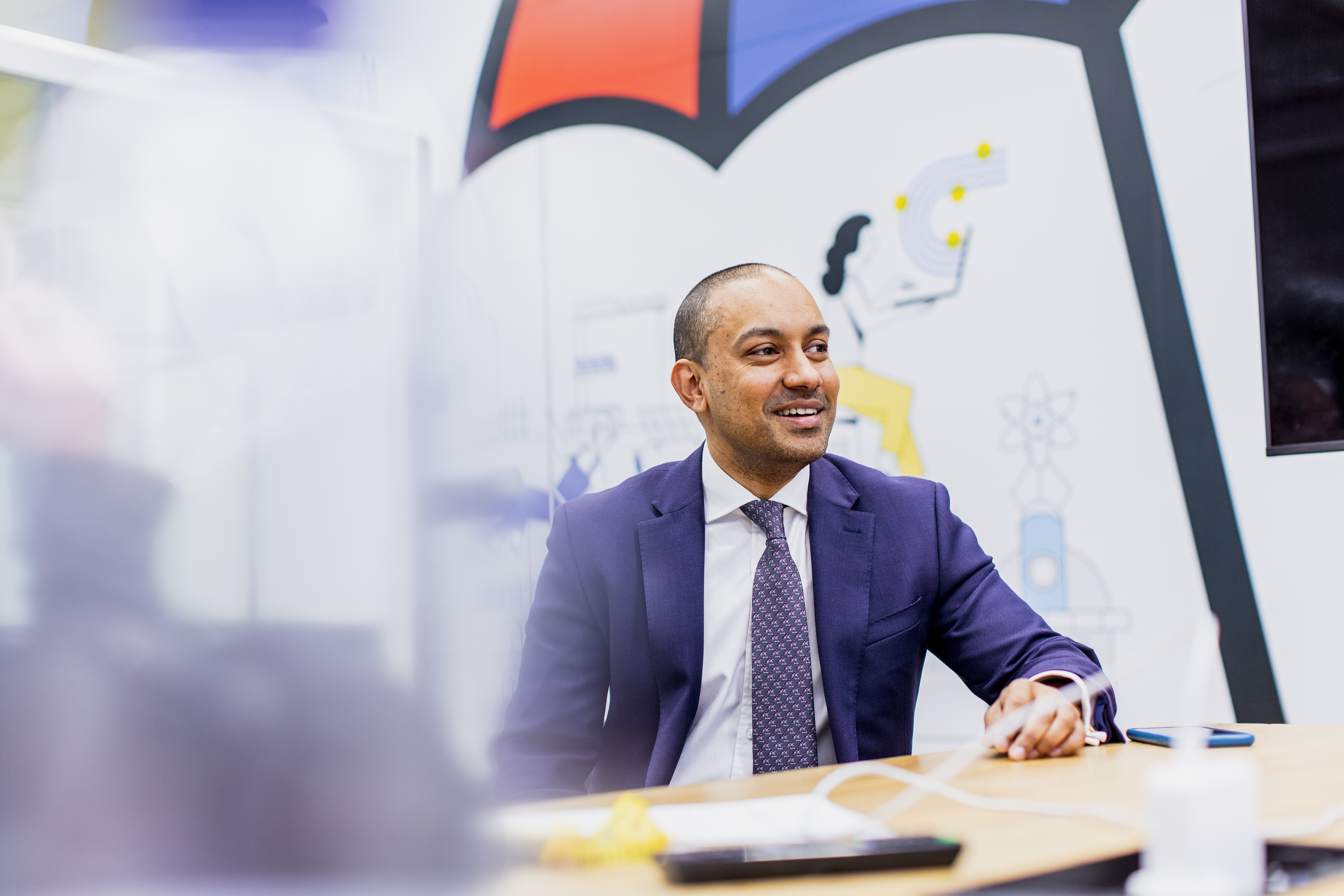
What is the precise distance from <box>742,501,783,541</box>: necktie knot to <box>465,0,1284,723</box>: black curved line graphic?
0.93 m

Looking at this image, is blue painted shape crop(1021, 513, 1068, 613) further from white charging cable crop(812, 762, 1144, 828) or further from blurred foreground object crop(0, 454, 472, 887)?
blurred foreground object crop(0, 454, 472, 887)

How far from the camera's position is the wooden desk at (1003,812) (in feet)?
1.89

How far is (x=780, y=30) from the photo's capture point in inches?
97.8

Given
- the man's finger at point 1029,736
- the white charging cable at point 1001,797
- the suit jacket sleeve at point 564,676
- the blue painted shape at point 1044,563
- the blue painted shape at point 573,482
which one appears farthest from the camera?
the blue painted shape at point 573,482

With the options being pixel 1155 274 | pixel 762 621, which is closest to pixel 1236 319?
pixel 1155 274

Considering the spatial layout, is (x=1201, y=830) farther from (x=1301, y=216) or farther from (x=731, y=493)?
(x=1301, y=216)

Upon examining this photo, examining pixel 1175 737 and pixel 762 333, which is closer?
pixel 1175 737

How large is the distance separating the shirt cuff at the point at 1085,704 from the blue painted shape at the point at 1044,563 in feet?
3.16

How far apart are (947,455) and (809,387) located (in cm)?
77

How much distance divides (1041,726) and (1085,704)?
114 mm

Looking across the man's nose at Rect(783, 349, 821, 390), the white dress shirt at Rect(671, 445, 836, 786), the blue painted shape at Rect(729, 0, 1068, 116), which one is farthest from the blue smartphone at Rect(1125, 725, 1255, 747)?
the blue painted shape at Rect(729, 0, 1068, 116)

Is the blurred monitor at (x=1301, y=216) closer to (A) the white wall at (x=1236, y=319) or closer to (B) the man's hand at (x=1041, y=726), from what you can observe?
(A) the white wall at (x=1236, y=319)

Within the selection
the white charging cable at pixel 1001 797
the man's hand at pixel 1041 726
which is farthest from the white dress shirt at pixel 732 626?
the white charging cable at pixel 1001 797

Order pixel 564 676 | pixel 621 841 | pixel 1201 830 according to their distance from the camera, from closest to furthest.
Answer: pixel 1201 830
pixel 621 841
pixel 564 676
